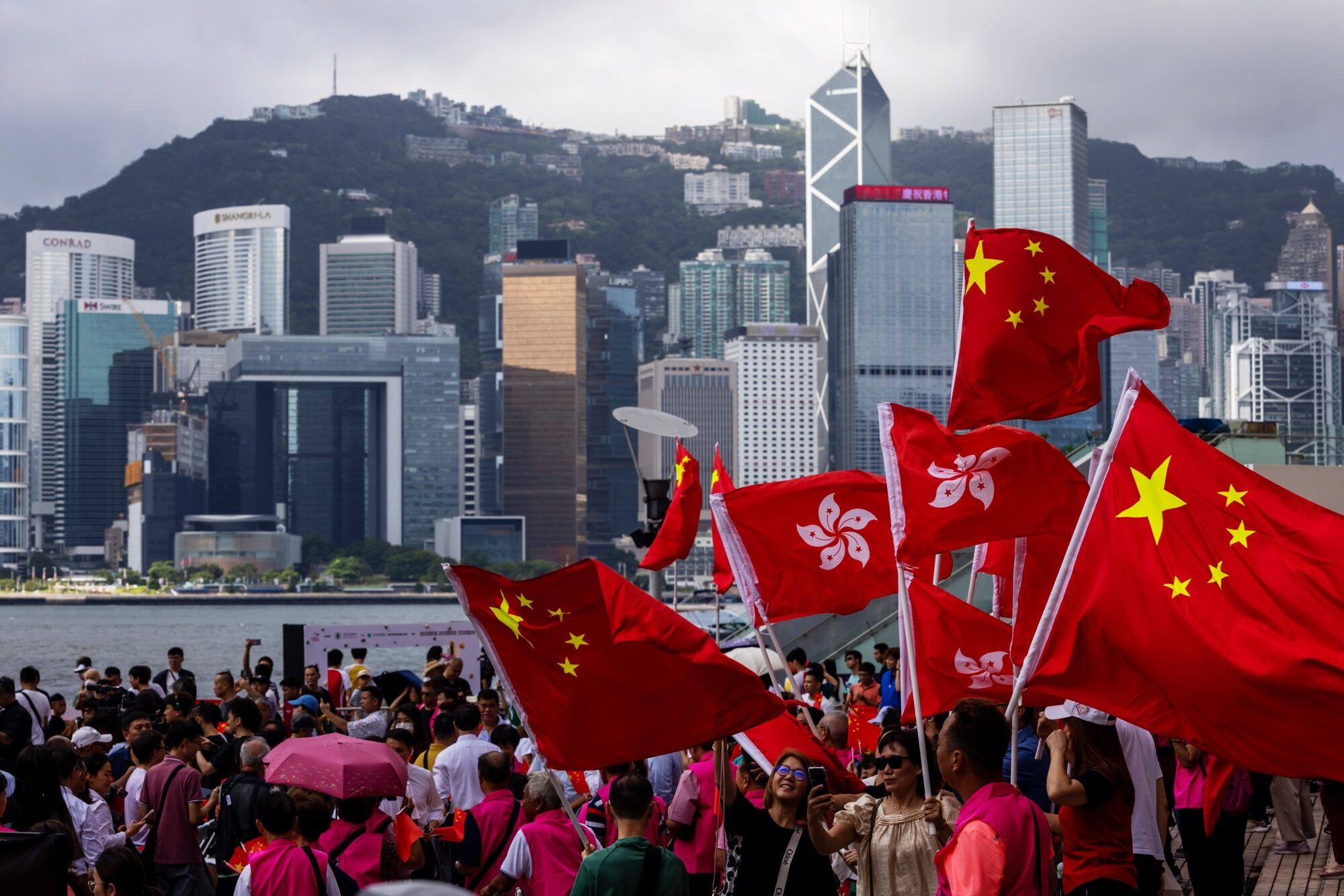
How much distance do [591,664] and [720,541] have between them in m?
3.50

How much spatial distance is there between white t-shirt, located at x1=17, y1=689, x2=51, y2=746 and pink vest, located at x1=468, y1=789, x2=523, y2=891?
17.0ft

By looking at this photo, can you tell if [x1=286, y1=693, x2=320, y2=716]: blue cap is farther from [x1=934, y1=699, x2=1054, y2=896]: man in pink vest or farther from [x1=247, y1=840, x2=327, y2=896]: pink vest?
[x1=934, y1=699, x2=1054, y2=896]: man in pink vest

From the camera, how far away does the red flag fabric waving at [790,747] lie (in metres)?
7.41

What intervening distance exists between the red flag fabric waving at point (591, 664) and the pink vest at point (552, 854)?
27 centimetres

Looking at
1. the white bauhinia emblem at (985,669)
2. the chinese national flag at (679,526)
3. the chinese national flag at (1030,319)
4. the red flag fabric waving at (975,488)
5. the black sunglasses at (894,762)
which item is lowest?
the black sunglasses at (894,762)

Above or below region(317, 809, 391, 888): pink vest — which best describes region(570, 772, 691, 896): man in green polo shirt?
above

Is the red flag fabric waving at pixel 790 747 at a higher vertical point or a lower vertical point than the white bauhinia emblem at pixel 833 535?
lower

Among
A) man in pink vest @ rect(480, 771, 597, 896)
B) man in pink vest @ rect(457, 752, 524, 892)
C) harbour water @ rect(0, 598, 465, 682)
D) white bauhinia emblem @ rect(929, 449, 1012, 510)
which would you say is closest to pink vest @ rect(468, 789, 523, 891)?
man in pink vest @ rect(457, 752, 524, 892)

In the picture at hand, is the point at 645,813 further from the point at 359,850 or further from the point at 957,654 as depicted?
the point at 957,654

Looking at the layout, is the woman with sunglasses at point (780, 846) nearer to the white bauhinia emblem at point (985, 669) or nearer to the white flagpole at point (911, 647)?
the white flagpole at point (911, 647)

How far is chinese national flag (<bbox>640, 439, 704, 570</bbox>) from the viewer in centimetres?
1385

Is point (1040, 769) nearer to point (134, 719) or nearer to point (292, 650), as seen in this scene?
point (134, 719)

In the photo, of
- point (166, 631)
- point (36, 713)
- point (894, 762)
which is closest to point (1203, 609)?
point (894, 762)

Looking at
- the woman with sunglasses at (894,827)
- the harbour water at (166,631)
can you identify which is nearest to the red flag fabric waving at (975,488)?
the woman with sunglasses at (894,827)
